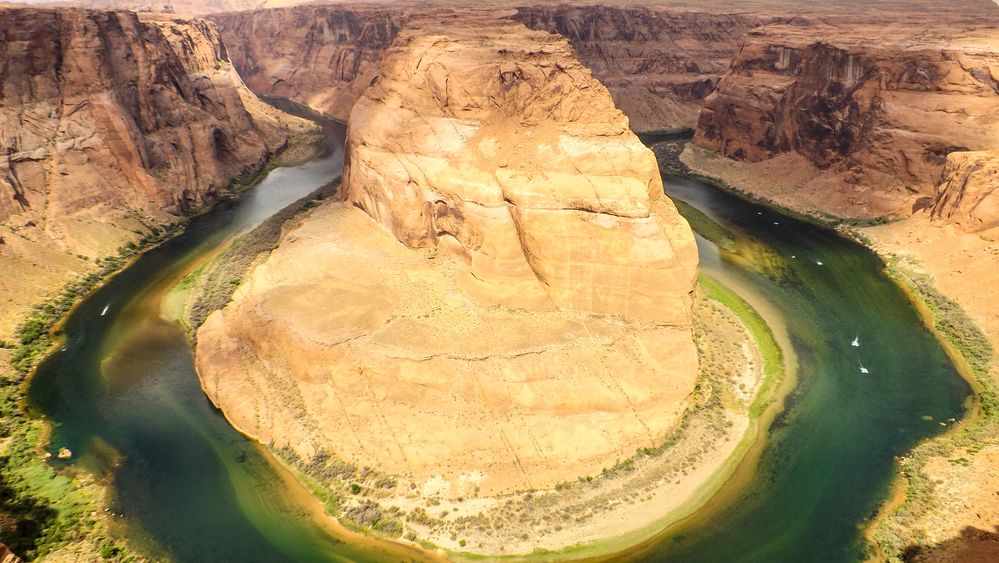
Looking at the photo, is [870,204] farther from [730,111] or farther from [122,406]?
[122,406]

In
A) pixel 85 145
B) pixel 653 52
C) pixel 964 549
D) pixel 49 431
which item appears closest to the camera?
pixel 964 549

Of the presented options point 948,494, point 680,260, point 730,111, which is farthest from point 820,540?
point 730,111

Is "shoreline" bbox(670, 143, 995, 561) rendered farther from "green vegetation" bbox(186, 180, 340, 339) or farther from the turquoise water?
"green vegetation" bbox(186, 180, 340, 339)

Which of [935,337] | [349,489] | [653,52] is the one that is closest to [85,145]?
[349,489]

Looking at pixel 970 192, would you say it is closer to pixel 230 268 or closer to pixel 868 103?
pixel 868 103

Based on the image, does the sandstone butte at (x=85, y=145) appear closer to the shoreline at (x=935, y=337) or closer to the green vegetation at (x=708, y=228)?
the green vegetation at (x=708, y=228)

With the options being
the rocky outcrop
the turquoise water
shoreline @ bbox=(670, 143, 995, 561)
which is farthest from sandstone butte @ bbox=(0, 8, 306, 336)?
the rocky outcrop
